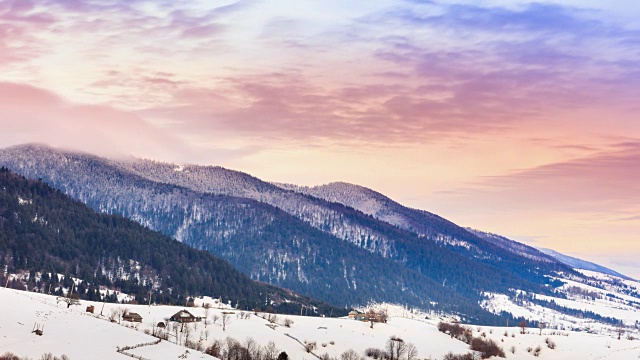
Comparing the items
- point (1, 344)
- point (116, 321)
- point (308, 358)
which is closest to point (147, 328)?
point (116, 321)

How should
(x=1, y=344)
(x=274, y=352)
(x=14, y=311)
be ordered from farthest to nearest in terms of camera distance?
(x=274, y=352) < (x=14, y=311) < (x=1, y=344)

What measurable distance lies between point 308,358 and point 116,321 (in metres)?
44.6

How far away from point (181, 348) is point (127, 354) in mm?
18665

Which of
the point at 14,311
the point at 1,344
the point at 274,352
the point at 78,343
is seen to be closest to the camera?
the point at 1,344

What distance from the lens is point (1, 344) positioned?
481 feet

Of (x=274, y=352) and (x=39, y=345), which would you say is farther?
(x=274, y=352)

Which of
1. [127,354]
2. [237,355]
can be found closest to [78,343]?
[127,354]

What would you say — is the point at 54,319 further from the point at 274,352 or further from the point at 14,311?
the point at 274,352

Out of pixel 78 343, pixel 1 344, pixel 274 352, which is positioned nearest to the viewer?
pixel 1 344

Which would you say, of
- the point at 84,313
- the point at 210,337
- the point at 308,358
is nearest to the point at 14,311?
the point at 84,313

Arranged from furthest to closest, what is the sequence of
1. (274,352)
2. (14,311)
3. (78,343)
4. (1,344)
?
(274,352) → (14,311) → (78,343) → (1,344)

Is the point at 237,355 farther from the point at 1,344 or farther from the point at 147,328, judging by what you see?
the point at 1,344

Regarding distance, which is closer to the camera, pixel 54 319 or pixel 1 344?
pixel 1 344

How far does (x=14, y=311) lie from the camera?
176000 mm
